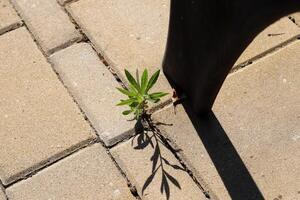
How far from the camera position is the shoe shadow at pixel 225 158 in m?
2.19

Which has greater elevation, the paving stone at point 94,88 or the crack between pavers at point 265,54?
the paving stone at point 94,88

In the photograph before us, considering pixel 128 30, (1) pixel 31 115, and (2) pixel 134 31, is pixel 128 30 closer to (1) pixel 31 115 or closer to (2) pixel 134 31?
(2) pixel 134 31

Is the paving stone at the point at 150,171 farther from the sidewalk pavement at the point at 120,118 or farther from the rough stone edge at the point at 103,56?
the rough stone edge at the point at 103,56

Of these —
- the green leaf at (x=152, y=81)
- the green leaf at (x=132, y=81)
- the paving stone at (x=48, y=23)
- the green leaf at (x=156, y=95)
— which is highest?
the paving stone at (x=48, y=23)

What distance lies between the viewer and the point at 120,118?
2.37m

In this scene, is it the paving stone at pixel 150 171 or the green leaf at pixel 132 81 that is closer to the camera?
the paving stone at pixel 150 171

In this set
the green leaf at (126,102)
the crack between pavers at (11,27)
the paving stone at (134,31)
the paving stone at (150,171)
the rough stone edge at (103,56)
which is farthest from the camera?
the crack between pavers at (11,27)

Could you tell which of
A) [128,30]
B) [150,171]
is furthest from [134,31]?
[150,171]

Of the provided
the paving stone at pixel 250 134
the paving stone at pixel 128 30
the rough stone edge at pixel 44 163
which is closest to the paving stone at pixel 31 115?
the rough stone edge at pixel 44 163

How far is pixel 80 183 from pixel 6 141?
0.41 metres

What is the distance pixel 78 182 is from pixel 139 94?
1.58 feet

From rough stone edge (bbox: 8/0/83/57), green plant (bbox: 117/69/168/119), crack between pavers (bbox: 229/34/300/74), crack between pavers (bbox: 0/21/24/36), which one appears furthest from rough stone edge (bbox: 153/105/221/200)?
crack between pavers (bbox: 0/21/24/36)

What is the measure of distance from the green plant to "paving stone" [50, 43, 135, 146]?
0.07m

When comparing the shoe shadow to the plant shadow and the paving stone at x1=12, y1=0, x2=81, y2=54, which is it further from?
the paving stone at x1=12, y1=0, x2=81, y2=54
